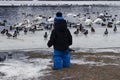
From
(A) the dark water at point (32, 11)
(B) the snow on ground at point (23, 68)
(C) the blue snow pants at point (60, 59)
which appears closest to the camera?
(B) the snow on ground at point (23, 68)

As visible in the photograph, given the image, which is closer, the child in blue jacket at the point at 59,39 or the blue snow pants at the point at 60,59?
the child in blue jacket at the point at 59,39

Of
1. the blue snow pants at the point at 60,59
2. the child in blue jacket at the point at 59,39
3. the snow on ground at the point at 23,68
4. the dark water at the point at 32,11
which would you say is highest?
the child in blue jacket at the point at 59,39

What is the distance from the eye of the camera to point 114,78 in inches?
475

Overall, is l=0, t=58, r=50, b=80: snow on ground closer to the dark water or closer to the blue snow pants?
the blue snow pants

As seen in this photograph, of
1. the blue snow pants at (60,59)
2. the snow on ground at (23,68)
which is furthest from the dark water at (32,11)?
the blue snow pants at (60,59)

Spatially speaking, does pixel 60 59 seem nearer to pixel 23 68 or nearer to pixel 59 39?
pixel 59 39

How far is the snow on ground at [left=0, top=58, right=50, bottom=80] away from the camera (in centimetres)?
1234

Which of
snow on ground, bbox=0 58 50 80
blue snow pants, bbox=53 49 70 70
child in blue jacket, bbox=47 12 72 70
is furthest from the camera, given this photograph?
blue snow pants, bbox=53 49 70 70

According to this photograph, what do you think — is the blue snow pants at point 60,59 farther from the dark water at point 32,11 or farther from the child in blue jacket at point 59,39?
the dark water at point 32,11

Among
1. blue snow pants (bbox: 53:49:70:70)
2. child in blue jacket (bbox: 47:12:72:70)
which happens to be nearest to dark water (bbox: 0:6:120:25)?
blue snow pants (bbox: 53:49:70:70)

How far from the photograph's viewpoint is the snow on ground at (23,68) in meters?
12.3

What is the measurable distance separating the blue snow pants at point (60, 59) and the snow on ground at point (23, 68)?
489 millimetres

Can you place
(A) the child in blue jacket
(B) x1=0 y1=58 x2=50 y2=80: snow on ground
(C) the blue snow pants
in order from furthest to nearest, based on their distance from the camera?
(C) the blue snow pants
(A) the child in blue jacket
(B) x1=0 y1=58 x2=50 y2=80: snow on ground

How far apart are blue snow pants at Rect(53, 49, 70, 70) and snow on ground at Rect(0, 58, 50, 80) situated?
49cm
